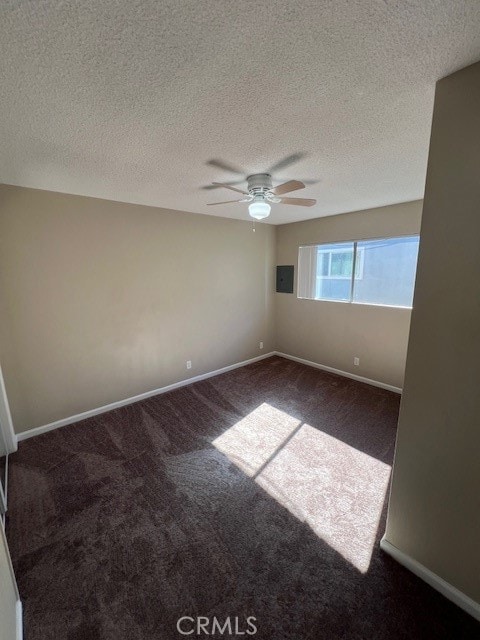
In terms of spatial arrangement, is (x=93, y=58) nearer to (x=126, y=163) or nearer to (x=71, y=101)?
(x=71, y=101)

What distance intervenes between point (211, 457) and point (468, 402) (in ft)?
6.36

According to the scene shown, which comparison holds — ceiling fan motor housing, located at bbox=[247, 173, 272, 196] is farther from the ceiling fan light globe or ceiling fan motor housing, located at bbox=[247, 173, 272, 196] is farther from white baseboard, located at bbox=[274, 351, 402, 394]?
white baseboard, located at bbox=[274, 351, 402, 394]

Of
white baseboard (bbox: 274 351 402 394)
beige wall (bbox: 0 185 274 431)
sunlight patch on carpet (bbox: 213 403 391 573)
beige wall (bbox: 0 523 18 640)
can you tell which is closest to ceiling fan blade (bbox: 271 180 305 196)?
beige wall (bbox: 0 185 274 431)

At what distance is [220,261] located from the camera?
390 centimetres

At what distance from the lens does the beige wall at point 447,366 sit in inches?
43.0

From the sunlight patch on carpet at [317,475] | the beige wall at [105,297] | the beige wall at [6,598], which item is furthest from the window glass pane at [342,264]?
the beige wall at [6,598]

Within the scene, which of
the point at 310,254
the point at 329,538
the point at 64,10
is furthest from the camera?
the point at 310,254

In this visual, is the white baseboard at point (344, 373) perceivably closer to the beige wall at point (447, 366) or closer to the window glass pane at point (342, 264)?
the window glass pane at point (342, 264)

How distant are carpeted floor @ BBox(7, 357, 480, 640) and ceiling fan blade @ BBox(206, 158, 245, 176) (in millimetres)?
2395

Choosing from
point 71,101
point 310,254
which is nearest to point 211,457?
point 71,101

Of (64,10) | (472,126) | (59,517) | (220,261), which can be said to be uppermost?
(64,10)

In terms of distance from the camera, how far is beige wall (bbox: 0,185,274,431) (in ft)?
8.15

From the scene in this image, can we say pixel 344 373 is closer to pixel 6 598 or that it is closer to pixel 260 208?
pixel 260 208

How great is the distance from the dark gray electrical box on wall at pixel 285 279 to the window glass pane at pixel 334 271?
1.46 ft
